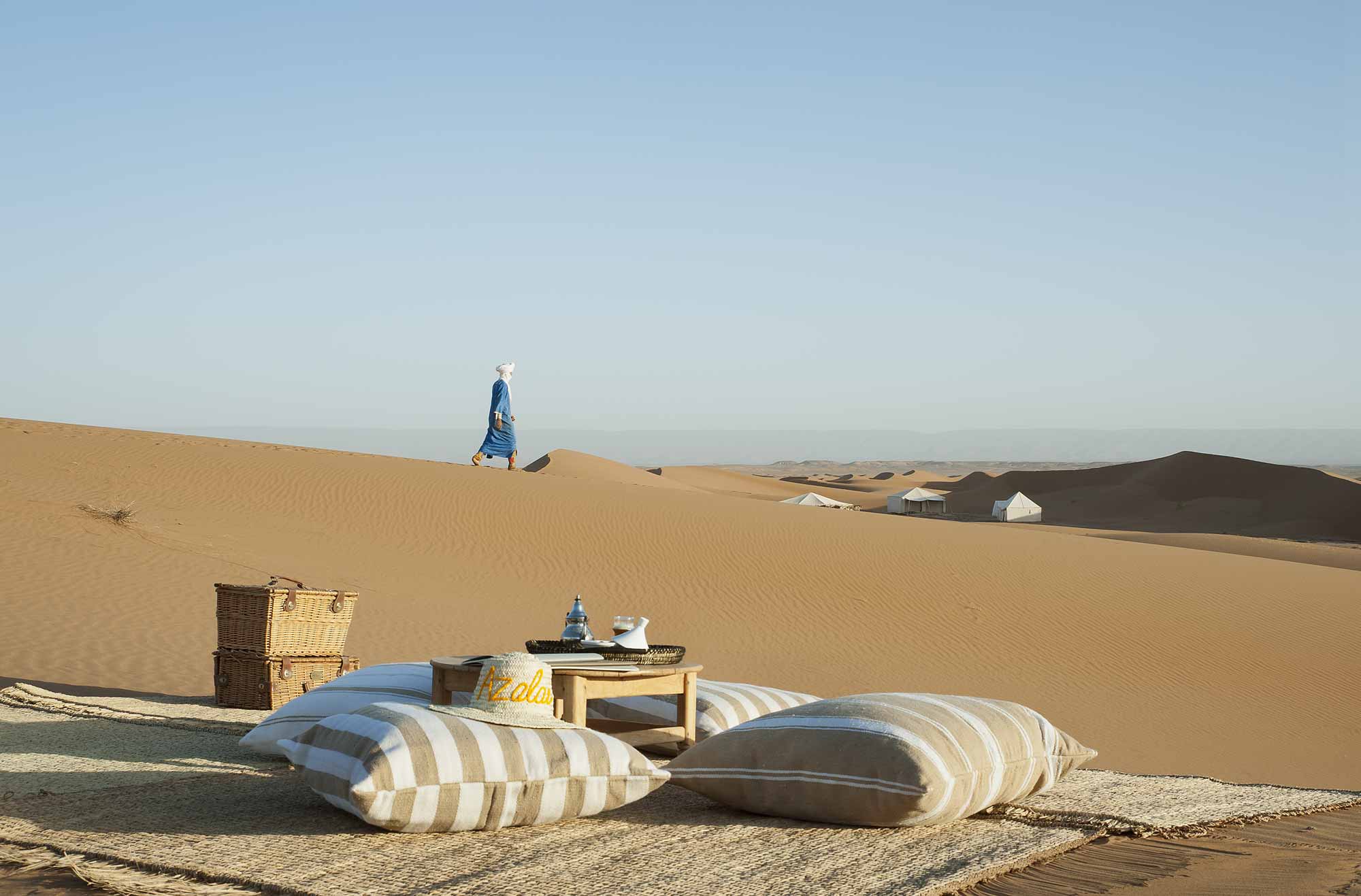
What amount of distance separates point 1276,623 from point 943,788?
13.5 metres

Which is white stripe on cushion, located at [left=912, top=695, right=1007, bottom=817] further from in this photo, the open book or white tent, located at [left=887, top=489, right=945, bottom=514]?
white tent, located at [left=887, top=489, right=945, bottom=514]

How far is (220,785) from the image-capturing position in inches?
229

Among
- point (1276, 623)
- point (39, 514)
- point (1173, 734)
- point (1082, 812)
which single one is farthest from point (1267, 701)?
point (39, 514)

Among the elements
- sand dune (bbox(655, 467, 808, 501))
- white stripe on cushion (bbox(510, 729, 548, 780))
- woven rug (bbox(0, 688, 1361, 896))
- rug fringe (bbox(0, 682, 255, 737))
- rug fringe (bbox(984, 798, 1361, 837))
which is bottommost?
rug fringe (bbox(0, 682, 255, 737))

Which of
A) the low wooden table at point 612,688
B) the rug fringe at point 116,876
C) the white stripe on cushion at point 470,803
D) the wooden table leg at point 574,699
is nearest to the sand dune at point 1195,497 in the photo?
the low wooden table at point 612,688

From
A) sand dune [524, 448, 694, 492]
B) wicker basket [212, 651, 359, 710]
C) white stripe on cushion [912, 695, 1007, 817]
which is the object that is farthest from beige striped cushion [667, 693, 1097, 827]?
sand dune [524, 448, 694, 492]

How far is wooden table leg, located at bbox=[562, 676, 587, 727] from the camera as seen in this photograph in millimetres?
5812

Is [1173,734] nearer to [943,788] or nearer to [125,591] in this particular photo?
[943,788]

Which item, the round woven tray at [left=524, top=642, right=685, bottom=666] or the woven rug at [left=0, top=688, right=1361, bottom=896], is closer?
the woven rug at [left=0, top=688, right=1361, bottom=896]

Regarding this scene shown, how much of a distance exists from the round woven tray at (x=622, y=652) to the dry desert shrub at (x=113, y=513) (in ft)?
41.7

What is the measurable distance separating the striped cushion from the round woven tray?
736mm

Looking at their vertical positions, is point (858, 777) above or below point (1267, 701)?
above

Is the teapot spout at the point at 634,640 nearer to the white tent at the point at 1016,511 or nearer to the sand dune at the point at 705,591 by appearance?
the sand dune at the point at 705,591

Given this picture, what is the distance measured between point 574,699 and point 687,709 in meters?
0.80
